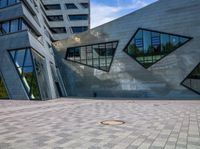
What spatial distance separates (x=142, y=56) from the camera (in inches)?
1378

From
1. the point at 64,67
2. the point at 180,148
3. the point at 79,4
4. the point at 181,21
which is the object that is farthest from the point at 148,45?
the point at 79,4

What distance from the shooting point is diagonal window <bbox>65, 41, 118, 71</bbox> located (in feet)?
123

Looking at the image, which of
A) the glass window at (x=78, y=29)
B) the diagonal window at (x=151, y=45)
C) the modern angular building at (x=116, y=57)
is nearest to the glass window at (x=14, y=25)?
the modern angular building at (x=116, y=57)

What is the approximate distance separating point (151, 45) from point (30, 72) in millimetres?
17001

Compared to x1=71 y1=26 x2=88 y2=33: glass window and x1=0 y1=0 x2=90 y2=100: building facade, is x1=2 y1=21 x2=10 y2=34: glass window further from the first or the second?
x1=71 y1=26 x2=88 y2=33: glass window

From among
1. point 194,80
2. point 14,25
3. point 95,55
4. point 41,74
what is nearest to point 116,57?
point 95,55

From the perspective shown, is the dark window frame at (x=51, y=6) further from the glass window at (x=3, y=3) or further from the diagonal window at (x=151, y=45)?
the diagonal window at (x=151, y=45)

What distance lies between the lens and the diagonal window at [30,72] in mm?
27672

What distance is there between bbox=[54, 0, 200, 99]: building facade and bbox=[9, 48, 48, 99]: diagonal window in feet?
36.5

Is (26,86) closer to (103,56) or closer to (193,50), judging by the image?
(103,56)

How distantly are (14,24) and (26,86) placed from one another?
9.06 meters

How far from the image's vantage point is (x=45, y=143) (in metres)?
7.77

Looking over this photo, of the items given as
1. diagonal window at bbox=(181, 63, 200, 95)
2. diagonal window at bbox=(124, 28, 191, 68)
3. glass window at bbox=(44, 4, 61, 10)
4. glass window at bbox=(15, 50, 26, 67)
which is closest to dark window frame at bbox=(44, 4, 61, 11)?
glass window at bbox=(44, 4, 61, 10)

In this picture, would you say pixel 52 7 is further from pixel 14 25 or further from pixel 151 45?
pixel 151 45
